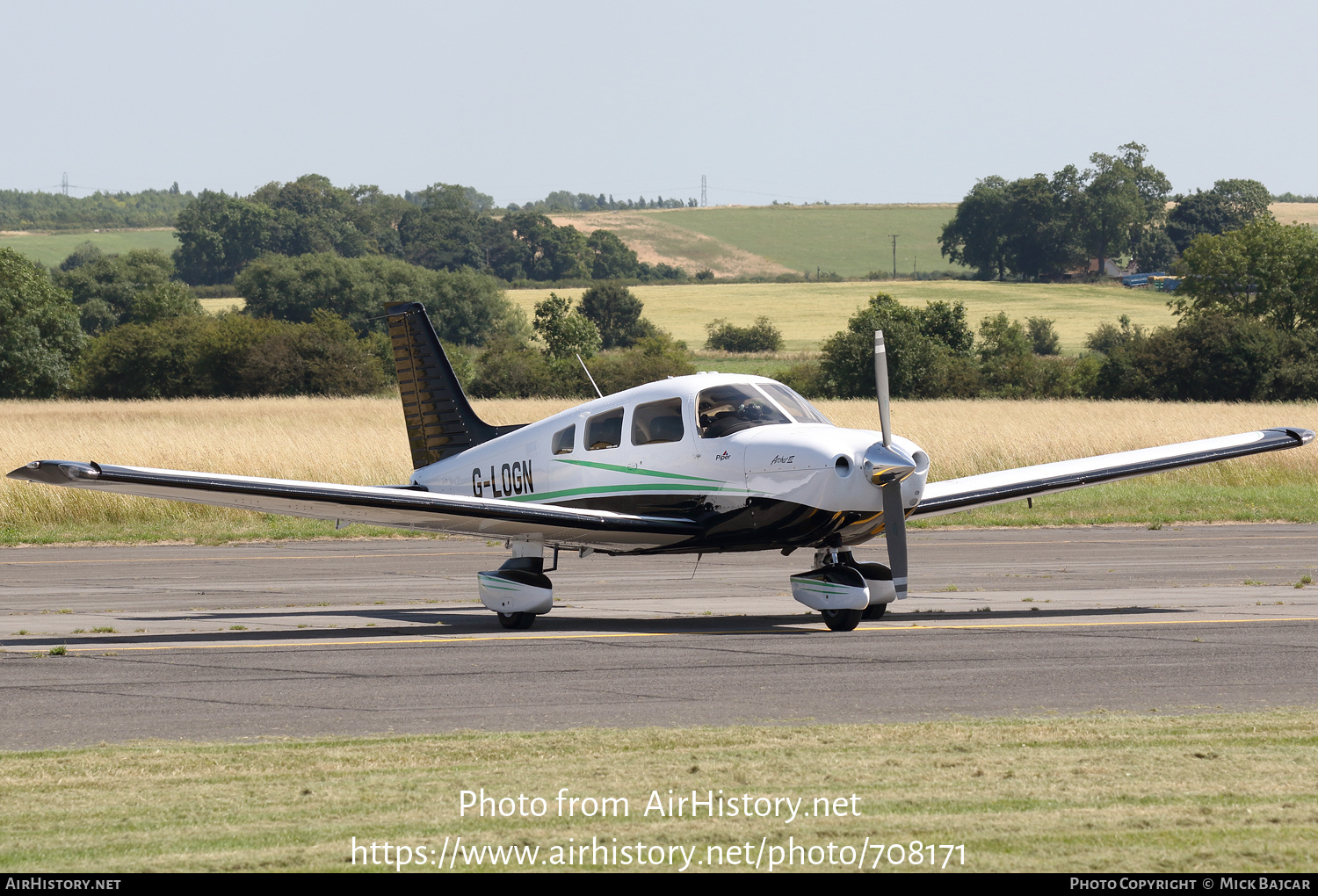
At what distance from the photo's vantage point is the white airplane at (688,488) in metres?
12.8

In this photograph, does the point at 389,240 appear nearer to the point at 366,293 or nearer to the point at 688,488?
the point at 366,293

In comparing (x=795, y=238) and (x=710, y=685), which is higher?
(x=795, y=238)

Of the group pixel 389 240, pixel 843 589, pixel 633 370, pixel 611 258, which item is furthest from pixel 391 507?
pixel 389 240

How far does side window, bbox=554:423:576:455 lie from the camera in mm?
15086

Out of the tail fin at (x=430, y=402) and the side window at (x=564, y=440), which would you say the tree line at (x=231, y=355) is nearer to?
the tail fin at (x=430, y=402)

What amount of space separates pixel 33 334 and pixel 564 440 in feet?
208

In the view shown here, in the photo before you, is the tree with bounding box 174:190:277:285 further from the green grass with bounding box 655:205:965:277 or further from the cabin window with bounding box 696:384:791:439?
the cabin window with bounding box 696:384:791:439

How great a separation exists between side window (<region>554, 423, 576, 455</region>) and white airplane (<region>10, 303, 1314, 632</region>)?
0.02 m

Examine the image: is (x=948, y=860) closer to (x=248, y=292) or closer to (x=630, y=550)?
(x=630, y=550)

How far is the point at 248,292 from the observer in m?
101

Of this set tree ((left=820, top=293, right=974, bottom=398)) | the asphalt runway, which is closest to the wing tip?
the asphalt runway

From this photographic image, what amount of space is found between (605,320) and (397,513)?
9113 centimetres

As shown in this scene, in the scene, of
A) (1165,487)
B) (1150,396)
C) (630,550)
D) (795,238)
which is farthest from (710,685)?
(795,238)

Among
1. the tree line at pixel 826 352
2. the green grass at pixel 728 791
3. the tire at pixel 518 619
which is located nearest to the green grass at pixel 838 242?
the tree line at pixel 826 352
